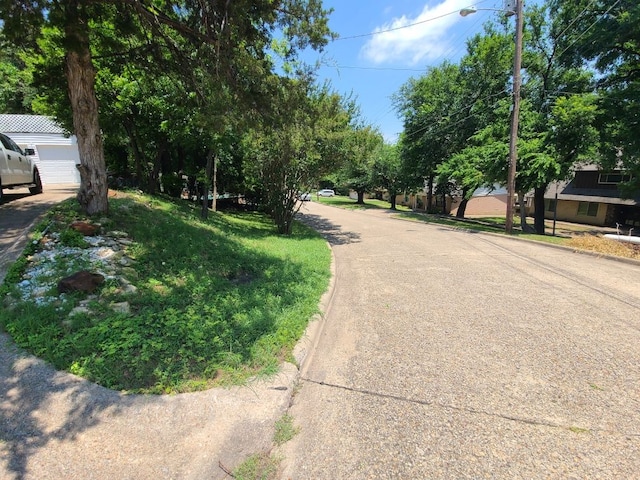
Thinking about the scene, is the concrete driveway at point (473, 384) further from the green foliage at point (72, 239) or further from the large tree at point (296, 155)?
the large tree at point (296, 155)

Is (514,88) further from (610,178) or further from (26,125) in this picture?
(26,125)

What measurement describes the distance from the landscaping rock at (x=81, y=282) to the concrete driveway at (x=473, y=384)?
113 inches

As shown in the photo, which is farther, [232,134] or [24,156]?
[232,134]

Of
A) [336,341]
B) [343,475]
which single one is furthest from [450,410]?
[336,341]

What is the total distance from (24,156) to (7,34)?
4250mm

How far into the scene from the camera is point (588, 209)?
95.4 ft

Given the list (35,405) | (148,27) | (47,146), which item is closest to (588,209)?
(148,27)

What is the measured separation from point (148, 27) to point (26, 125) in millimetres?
18490

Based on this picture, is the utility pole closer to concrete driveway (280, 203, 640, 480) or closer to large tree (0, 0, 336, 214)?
concrete driveway (280, 203, 640, 480)

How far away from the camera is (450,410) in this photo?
2.95 meters

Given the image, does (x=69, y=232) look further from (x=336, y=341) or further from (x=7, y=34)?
(x=336, y=341)

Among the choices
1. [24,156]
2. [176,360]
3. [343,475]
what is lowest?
[343,475]

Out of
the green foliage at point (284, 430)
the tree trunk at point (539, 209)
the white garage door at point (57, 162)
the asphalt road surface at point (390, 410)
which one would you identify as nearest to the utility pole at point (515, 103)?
the tree trunk at point (539, 209)

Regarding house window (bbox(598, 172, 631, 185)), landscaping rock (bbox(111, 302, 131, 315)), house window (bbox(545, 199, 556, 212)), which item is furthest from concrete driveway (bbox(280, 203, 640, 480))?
house window (bbox(545, 199, 556, 212))
